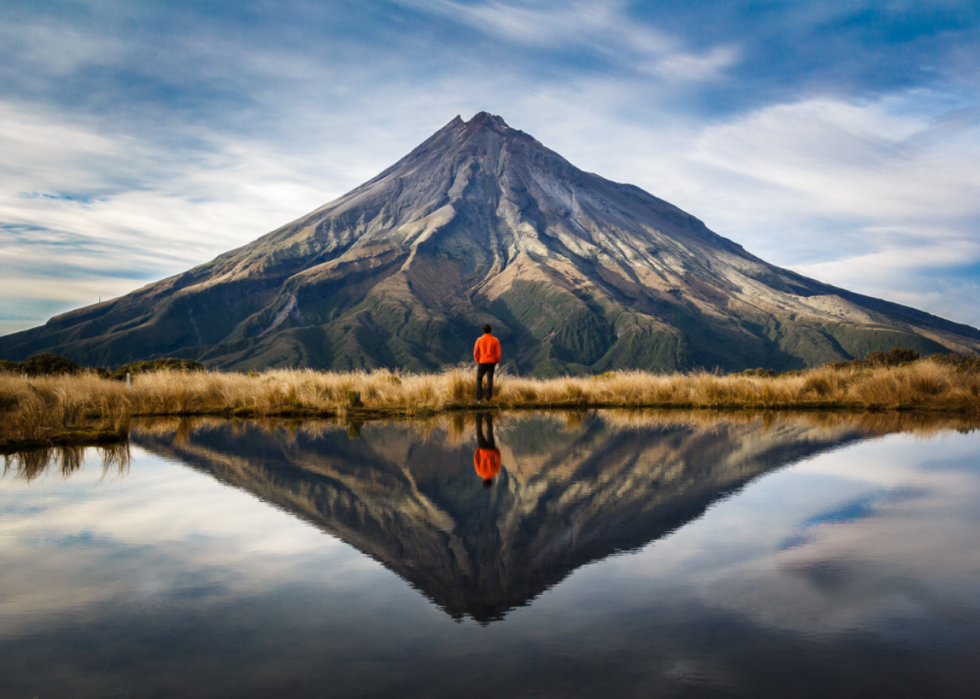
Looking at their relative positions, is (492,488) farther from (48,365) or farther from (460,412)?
(48,365)

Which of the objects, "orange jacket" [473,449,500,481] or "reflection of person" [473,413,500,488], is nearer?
"reflection of person" [473,413,500,488]

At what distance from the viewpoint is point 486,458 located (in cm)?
841

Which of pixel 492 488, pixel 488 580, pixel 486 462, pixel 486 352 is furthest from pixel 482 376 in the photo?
pixel 488 580

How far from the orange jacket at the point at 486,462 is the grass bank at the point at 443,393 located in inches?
243

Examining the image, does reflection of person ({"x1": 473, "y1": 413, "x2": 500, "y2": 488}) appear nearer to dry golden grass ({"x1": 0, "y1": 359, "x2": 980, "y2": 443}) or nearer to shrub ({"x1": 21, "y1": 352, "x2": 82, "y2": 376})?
dry golden grass ({"x1": 0, "y1": 359, "x2": 980, "y2": 443})

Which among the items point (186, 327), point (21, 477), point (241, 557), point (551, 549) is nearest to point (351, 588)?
point (241, 557)

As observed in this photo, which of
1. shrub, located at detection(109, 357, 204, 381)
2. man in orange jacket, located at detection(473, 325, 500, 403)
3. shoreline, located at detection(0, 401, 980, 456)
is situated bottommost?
shoreline, located at detection(0, 401, 980, 456)

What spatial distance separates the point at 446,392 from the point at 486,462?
360 inches

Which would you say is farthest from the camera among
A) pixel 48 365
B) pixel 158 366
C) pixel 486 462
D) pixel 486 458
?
pixel 158 366

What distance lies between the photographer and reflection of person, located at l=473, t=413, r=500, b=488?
7.18 metres

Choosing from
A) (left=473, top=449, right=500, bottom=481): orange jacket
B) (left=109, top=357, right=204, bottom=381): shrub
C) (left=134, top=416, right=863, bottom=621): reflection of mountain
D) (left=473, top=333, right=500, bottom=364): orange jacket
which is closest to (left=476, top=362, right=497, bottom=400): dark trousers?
(left=473, top=333, right=500, bottom=364): orange jacket

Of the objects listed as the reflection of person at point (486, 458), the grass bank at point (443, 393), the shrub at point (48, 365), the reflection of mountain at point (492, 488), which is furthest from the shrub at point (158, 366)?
the reflection of person at point (486, 458)

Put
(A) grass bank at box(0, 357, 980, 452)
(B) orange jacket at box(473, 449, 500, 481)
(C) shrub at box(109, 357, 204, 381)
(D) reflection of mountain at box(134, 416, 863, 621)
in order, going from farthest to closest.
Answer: (C) shrub at box(109, 357, 204, 381)
(A) grass bank at box(0, 357, 980, 452)
(B) orange jacket at box(473, 449, 500, 481)
(D) reflection of mountain at box(134, 416, 863, 621)

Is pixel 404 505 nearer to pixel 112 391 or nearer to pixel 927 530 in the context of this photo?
pixel 927 530
